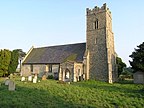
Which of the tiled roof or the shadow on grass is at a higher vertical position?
the tiled roof

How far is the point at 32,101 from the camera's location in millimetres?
12578

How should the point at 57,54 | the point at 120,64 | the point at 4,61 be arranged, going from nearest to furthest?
the point at 57,54 → the point at 4,61 → the point at 120,64

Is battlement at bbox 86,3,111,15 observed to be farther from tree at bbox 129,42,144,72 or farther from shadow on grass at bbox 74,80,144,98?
shadow on grass at bbox 74,80,144,98

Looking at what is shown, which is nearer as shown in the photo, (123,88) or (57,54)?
(123,88)

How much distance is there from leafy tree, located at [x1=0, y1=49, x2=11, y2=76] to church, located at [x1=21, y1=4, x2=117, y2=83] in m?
7.62

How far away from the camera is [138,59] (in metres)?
33.5

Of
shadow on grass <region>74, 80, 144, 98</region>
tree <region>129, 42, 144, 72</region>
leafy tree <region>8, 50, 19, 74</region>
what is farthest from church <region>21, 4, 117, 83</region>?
leafy tree <region>8, 50, 19, 74</region>

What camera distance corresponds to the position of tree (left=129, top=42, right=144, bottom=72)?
1282 inches

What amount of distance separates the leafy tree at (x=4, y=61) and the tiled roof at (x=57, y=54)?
3.96m

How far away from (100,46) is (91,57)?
9.22 ft

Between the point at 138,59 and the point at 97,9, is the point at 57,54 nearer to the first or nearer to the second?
the point at 97,9

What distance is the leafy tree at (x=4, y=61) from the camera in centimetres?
3986

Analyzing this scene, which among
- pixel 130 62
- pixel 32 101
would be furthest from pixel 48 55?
pixel 32 101

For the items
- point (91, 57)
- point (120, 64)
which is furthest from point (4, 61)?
point (120, 64)
